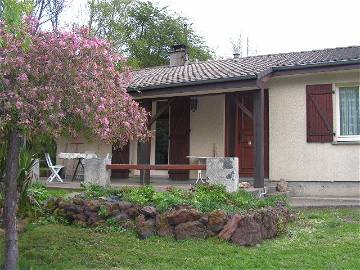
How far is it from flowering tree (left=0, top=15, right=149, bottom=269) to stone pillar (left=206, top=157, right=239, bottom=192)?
4157 mm

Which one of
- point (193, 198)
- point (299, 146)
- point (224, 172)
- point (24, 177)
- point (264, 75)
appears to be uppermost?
point (264, 75)

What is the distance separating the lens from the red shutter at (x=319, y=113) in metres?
12.3

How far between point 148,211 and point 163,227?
1.34 ft

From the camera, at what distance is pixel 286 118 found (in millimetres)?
12922

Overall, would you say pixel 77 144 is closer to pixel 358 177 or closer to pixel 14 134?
pixel 358 177

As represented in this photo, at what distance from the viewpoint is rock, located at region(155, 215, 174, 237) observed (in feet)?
Answer: 24.1

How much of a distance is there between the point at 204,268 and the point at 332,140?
24.0 ft

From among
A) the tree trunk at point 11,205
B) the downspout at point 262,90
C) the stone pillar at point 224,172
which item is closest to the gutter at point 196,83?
the downspout at point 262,90

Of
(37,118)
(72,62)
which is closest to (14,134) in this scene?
(37,118)

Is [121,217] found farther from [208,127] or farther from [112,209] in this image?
[208,127]

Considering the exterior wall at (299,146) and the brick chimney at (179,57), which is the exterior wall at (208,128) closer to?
the exterior wall at (299,146)

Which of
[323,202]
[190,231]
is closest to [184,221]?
[190,231]

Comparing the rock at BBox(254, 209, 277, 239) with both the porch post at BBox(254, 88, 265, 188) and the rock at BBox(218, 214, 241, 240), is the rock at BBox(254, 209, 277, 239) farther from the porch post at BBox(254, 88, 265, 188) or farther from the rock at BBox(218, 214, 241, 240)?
the porch post at BBox(254, 88, 265, 188)

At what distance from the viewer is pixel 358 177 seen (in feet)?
39.4
